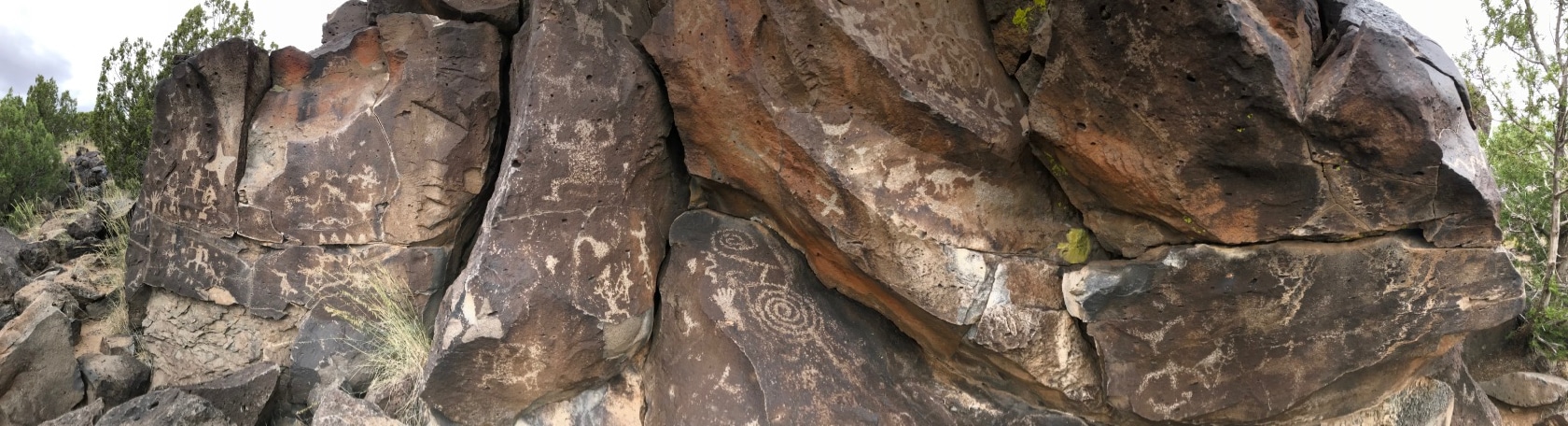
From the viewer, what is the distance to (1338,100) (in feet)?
8.09

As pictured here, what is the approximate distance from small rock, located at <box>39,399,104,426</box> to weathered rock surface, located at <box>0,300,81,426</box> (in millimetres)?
474

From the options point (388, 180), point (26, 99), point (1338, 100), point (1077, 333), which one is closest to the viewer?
point (1338, 100)

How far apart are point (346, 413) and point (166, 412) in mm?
891

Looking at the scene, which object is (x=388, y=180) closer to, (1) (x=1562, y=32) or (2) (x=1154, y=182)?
(2) (x=1154, y=182)

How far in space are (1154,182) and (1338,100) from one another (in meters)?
0.55

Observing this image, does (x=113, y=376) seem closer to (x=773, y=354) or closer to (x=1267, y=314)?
(x=773, y=354)

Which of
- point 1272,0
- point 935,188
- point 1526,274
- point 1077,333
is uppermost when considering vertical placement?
point 1272,0

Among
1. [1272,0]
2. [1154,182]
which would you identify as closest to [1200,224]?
[1154,182]

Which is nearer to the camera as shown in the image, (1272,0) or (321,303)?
(1272,0)

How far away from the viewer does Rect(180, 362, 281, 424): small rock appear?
150 inches

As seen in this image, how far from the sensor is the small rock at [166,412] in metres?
3.54

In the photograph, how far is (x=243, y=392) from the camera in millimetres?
3867

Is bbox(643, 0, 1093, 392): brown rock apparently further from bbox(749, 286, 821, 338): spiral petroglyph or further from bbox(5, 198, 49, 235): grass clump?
bbox(5, 198, 49, 235): grass clump

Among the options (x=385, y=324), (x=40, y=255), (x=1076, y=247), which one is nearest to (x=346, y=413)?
(x=385, y=324)
